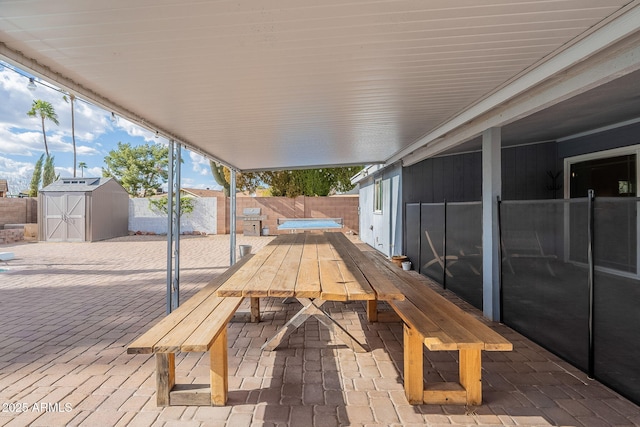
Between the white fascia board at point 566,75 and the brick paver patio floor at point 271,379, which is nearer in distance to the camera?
the white fascia board at point 566,75

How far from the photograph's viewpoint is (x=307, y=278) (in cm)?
246

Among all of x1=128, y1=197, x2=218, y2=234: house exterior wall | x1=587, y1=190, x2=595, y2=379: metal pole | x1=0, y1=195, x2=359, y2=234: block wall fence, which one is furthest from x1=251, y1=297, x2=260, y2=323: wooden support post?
x1=128, y1=197, x2=218, y2=234: house exterior wall

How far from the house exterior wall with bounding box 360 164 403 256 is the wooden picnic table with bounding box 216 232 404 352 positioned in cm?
434

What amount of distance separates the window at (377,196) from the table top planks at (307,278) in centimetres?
652

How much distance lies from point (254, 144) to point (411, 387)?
4.30 metres

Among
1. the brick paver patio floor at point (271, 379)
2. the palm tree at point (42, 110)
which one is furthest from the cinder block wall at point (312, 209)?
the palm tree at point (42, 110)

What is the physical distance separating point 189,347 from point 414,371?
1474 millimetres

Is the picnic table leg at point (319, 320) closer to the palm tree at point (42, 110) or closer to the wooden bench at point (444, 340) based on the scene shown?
the wooden bench at point (444, 340)

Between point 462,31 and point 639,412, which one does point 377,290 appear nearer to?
point 462,31

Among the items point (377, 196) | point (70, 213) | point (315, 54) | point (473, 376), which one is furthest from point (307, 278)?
point (70, 213)

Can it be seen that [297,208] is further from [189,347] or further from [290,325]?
[189,347]

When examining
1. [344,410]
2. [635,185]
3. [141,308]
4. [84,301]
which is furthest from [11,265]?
[635,185]

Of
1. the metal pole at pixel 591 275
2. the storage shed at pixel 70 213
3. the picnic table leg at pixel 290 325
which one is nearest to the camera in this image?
the metal pole at pixel 591 275

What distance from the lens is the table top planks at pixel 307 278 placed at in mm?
2125
